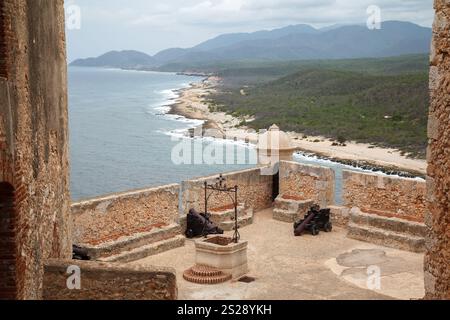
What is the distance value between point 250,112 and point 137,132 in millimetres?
17072

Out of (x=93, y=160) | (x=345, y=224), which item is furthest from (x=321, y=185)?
(x=93, y=160)

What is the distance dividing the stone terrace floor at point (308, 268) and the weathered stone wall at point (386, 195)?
2.99 feet

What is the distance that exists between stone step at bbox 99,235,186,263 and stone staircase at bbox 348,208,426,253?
161 inches

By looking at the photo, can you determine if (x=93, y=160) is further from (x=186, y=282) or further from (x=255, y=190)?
(x=186, y=282)

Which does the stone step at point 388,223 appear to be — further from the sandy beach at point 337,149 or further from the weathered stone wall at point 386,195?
the sandy beach at point 337,149

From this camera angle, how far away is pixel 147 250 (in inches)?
547

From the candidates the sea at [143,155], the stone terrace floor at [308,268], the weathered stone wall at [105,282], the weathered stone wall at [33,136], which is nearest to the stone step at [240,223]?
the stone terrace floor at [308,268]

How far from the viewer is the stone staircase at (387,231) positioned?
47.2ft

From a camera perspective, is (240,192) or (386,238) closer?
(386,238)

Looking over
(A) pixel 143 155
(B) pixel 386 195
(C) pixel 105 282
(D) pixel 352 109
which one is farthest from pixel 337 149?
(C) pixel 105 282

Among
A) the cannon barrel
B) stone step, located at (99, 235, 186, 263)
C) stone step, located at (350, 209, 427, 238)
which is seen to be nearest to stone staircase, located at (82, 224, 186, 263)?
stone step, located at (99, 235, 186, 263)

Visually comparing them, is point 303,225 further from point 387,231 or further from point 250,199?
point 250,199

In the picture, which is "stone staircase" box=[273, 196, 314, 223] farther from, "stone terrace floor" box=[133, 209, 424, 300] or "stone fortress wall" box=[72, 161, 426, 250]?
"stone terrace floor" box=[133, 209, 424, 300]

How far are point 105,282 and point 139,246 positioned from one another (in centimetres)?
636
